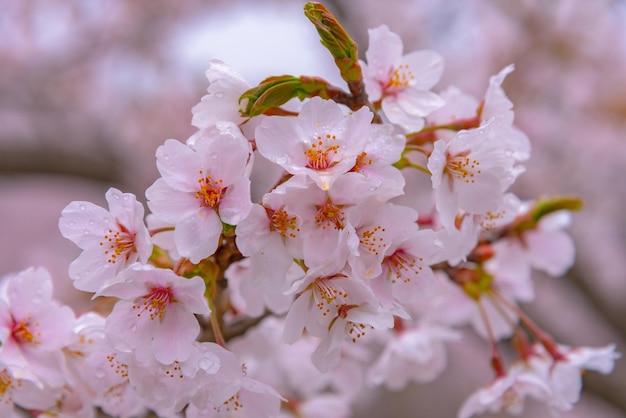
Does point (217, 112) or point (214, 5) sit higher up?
point (217, 112)

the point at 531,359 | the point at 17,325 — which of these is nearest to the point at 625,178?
the point at 531,359

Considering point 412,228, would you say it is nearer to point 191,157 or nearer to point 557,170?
point 191,157

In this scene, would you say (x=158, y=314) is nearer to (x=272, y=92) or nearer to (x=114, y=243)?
(x=114, y=243)

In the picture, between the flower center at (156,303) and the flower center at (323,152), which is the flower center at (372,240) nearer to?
the flower center at (323,152)

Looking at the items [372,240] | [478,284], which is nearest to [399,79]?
[372,240]

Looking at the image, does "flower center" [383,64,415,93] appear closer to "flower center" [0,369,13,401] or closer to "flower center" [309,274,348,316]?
"flower center" [309,274,348,316]

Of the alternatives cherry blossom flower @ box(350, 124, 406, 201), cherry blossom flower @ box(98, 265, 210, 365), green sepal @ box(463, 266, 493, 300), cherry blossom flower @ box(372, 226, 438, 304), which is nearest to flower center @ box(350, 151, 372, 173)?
cherry blossom flower @ box(350, 124, 406, 201)
